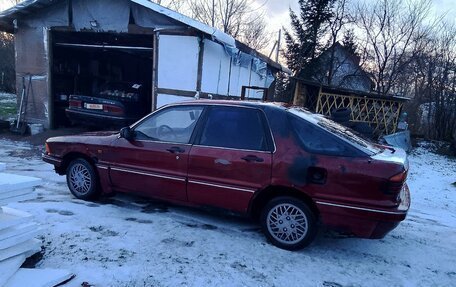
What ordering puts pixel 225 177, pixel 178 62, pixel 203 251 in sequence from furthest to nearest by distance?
pixel 178 62 → pixel 225 177 → pixel 203 251

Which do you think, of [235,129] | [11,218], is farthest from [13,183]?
[235,129]

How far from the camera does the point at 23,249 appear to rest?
9.95 feet

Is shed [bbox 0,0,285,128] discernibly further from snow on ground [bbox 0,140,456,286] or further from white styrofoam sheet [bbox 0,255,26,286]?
white styrofoam sheet [bbox 0,255,26,286]

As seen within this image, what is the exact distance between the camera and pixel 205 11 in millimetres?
25734

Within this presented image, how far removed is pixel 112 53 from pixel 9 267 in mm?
11911

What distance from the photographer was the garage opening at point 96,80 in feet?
32.7

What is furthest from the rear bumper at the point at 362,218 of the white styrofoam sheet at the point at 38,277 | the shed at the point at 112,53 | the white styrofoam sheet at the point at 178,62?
the white styrofoam sheet at the point at 178,62

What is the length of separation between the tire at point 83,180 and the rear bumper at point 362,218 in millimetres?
3198

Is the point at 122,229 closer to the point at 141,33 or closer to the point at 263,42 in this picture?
the point at 141,33

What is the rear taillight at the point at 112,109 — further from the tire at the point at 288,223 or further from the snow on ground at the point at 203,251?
the tire at the point at 288,223

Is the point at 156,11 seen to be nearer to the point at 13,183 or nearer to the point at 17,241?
the point at 13,183

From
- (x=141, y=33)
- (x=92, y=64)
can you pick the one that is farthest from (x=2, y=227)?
(x=92, y=64)

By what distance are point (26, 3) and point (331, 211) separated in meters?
10.6

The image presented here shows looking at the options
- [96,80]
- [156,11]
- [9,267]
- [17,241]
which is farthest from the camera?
[96,80]
